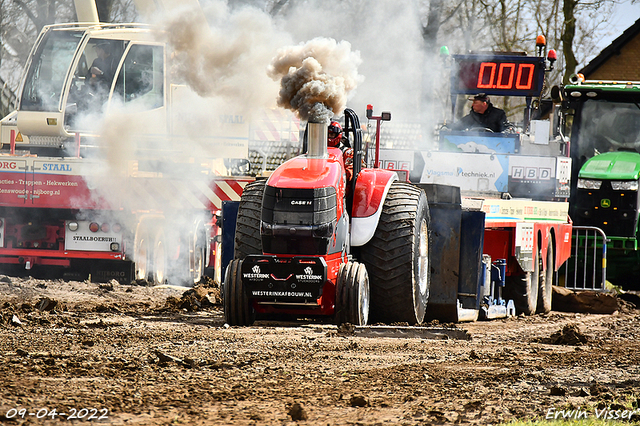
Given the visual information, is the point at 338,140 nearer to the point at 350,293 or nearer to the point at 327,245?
the point at 327,245

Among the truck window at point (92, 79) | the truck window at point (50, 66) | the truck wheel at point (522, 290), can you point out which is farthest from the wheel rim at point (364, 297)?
the truck window at point (50, 66)

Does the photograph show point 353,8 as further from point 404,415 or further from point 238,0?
point 404,415

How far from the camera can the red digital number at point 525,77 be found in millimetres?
13734

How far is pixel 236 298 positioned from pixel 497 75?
7.71 meters

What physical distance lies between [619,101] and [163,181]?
794cm

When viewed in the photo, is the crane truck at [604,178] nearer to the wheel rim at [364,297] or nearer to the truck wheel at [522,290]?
the truck wheel at [522,290]

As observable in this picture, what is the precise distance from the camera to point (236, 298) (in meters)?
7.73

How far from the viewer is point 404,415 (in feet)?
14.7

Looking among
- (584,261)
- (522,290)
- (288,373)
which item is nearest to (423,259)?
(522,290)

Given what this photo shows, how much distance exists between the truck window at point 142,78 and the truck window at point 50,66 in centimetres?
100

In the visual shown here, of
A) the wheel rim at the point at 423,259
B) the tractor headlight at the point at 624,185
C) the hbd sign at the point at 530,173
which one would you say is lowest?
the wheel rim at the point at 423,259

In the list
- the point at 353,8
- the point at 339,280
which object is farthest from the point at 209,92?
the point at 353,8

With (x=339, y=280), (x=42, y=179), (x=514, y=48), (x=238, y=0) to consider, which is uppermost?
(x=514, y=48)

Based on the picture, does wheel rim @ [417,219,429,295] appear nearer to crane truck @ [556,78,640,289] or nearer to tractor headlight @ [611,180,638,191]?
crane truck @ [556,78,640,289]
